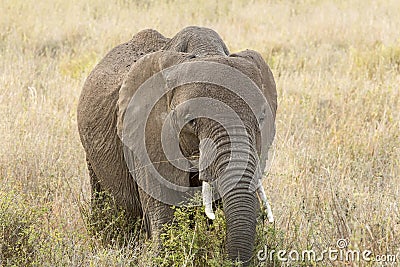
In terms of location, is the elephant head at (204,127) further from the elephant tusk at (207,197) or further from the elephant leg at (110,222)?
the elephant leg at (110,222)

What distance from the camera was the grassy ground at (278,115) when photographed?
4371mm

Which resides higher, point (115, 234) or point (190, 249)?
point (190, 249)

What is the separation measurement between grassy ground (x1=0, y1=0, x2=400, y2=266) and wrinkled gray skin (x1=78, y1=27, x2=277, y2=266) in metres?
0.41

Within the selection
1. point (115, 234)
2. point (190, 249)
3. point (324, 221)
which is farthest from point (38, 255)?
point (324, 221)

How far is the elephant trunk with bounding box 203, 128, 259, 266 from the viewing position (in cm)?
343

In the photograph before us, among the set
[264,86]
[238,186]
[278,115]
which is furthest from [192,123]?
[278,115]

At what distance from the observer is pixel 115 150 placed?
467 centimetres

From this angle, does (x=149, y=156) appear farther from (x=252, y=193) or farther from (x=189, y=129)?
(x=252, y=193)

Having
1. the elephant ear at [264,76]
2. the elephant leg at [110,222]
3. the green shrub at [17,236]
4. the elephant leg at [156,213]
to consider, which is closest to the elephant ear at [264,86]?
the elephant ear at [264,76]

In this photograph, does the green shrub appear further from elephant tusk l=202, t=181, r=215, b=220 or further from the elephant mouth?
elephant tusk l=202, t=181, r=215, b=220

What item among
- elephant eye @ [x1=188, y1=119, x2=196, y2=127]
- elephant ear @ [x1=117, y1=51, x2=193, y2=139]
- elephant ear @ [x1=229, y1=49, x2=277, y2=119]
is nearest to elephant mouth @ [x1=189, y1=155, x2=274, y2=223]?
elephant eye @ [x1=188, y1=119, x2=196, y2=127]

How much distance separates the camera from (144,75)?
4.12 metres

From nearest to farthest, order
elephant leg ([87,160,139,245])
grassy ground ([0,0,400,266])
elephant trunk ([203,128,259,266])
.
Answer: elephant trunk ([203,128,259,266]) → grassy ground ([0,0,400,266]) → elephant leg ([87,160,139,245])

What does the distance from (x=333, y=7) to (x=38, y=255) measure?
923 cm
